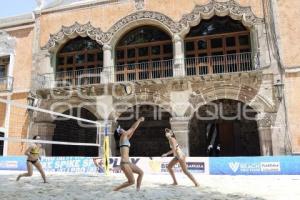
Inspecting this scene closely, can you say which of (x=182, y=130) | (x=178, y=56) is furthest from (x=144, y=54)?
(x=182, y=130)

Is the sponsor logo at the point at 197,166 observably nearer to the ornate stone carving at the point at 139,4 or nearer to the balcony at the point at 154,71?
the balcony at the point at 154,71

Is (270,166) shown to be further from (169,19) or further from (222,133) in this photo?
(169,19)

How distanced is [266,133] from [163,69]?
614cm

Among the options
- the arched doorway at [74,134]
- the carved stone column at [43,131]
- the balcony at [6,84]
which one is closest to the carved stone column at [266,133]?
the arched doorway at [74,134]

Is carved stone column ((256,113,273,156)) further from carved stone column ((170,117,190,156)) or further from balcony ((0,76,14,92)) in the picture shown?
balcony ((0,76,14,92))

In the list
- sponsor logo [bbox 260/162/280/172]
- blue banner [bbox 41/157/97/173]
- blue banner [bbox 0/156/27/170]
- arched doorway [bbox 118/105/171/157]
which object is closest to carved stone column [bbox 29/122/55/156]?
blue banner [bbox 0/156/27/170]

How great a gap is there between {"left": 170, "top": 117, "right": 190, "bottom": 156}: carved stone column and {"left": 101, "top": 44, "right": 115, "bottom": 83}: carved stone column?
13.8 ft

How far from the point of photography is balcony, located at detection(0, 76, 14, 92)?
19.3 metres

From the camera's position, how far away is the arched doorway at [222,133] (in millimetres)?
19406

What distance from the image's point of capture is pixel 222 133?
65.3 ft

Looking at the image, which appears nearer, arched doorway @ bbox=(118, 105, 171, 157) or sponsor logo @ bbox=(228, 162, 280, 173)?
sponsor logo @ bbox=(228, 162, 280, 173)

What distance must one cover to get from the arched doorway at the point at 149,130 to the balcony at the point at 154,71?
337 cm

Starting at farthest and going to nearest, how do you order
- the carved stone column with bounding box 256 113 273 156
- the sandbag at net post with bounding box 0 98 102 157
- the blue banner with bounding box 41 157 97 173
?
the sandbag at net post with bounding box 0 98 102 157
the blue banner with bounding box 41 157 97 173
the carved stone column with bounding box 256 113 273 156

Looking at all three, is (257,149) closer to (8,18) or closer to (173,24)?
(173,24)
